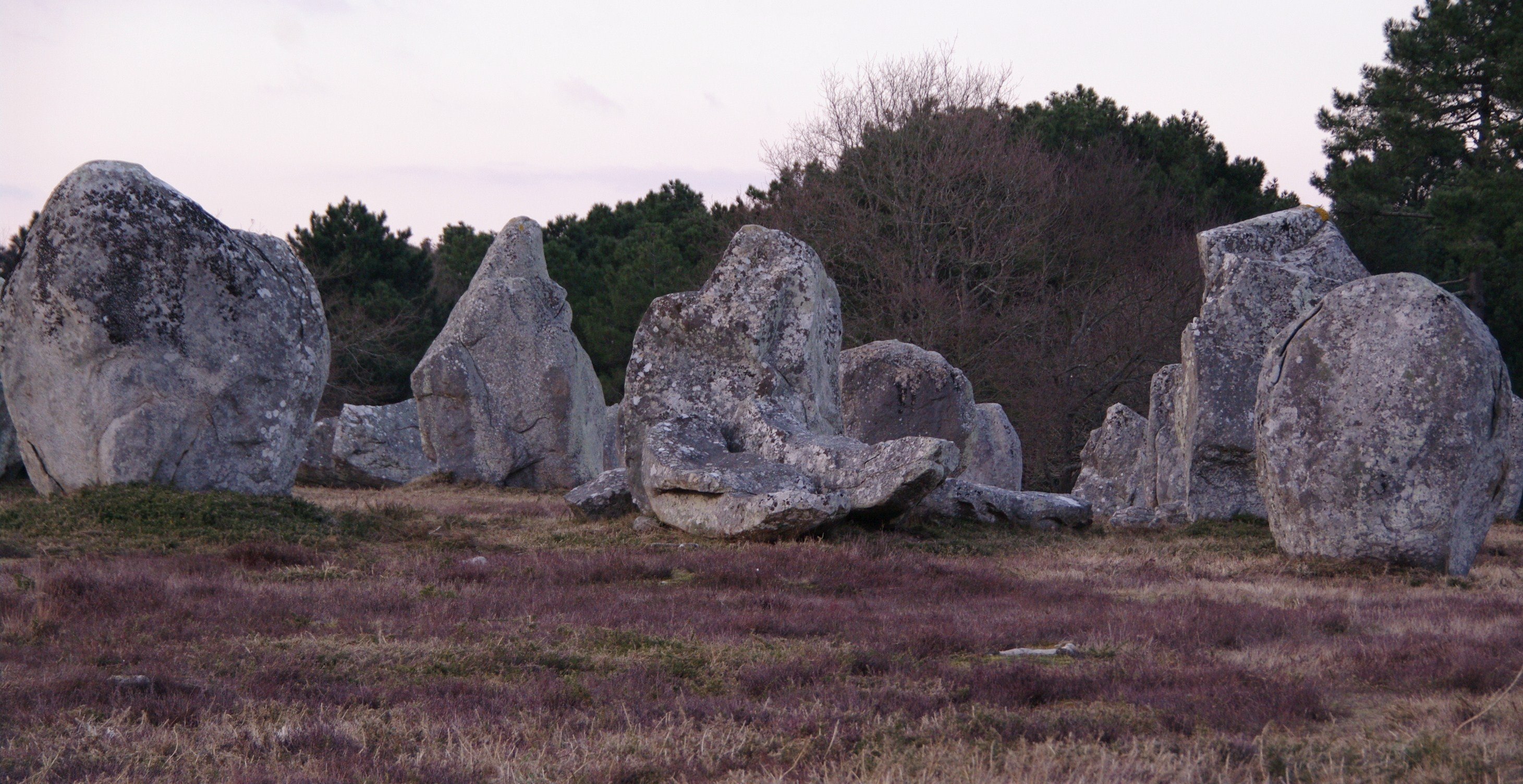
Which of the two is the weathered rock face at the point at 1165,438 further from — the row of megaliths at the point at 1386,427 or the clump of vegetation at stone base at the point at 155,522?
the clump of vegetation at stone base at the point at 155,522

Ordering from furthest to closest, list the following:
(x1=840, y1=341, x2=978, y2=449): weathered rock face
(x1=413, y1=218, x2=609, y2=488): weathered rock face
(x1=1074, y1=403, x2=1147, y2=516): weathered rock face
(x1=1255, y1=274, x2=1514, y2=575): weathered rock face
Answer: (x1=1074, y1=403, x2=1147, y2=516): weathered rock face → (x1=413, y1=218, x2=609, y2=488): weathered rock face → (x1=840, y1=341, x2=978, y2=449): weathered rock face → (x1=1255, y1=274, x2=1514, y2=575): weathered rock face

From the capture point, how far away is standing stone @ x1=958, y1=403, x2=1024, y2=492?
73.1ft

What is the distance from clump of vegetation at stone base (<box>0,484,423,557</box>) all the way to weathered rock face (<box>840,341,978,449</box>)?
915 centimetres

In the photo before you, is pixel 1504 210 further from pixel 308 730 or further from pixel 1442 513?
pixel 308 730

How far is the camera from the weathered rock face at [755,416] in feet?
36.8

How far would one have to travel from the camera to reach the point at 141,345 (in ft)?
38.7

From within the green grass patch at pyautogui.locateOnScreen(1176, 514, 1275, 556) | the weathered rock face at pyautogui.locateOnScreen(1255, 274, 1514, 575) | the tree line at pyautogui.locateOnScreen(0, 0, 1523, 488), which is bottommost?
the green grass patch at pyautogui.locateOnScreen(1176, 514, 1275, 556)

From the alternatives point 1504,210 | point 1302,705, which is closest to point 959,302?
point 1504,210

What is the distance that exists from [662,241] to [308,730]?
35.0 meters

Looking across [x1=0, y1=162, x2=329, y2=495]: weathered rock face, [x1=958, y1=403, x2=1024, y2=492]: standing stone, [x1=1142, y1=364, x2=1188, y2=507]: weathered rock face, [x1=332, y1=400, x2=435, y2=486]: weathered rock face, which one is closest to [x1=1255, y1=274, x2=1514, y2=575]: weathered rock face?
[x1=1142, y1=364, x2=1188, y2=507]: weathered rock face

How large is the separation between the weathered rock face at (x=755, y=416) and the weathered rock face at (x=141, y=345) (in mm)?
3786

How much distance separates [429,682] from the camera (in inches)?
226

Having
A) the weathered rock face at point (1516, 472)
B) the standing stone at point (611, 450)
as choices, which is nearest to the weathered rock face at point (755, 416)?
the weathered rock face at point (1516, 472)

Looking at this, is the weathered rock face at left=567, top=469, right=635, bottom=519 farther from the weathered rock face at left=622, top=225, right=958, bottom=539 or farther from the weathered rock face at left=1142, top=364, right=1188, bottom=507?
the weathered rock face at left=1142, top=364, right=1188, bottom=507
